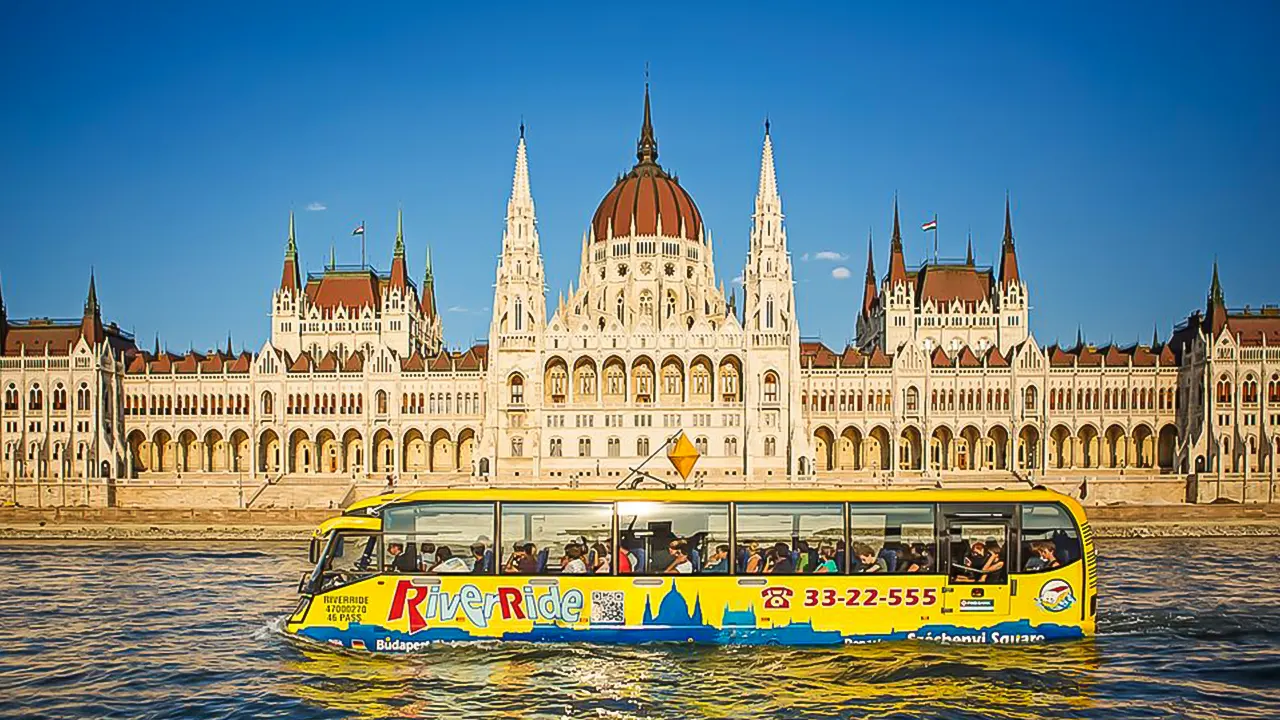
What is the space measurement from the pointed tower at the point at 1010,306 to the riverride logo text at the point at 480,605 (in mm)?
82416

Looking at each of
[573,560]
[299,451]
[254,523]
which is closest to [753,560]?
[573,560]

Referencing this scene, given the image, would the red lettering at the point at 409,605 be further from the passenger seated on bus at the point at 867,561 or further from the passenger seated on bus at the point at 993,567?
the passenger seated on bus at the point at 993,567

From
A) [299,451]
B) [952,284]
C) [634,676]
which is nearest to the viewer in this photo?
[634,676]

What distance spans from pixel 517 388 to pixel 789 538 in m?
67.9

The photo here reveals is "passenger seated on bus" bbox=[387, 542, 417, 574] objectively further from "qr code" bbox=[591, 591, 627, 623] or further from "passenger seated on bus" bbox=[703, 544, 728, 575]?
"passenger seated on bus" bbox=[703, 544, 728, 575]

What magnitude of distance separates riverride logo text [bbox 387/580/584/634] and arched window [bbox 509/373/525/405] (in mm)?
66418

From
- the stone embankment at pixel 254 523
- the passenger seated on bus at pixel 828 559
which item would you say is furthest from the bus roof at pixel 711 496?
the stone embankment at pixel 254 523

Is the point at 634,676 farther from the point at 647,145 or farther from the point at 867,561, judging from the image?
the point at 647,145

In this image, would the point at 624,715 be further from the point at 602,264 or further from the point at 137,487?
the point at 602,264

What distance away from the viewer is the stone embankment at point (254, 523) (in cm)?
5581

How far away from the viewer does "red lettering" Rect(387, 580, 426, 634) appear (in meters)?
20.1

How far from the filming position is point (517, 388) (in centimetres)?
8700

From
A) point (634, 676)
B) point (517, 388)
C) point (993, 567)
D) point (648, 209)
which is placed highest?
point (648, 209)

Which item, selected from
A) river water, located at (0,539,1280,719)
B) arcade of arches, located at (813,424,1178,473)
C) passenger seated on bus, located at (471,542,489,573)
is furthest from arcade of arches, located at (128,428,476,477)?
passenger seated on bus, located at (471,542,489,573)
